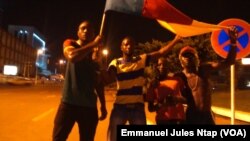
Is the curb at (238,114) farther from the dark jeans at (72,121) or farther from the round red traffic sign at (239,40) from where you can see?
the dark jeans at (72,121)

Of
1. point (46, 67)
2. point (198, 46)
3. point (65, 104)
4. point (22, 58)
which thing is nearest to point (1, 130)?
point (65, 104)

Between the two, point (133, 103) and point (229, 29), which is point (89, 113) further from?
point (229, 29)

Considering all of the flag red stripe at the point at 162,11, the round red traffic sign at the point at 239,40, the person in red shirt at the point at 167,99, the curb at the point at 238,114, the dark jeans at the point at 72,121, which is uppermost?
the flag red stripe at the point at 162,11

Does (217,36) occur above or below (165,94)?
above

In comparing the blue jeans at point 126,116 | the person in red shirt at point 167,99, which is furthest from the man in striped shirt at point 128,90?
the person in red shirt at point 167,99

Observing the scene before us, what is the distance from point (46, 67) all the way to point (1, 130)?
146 metres

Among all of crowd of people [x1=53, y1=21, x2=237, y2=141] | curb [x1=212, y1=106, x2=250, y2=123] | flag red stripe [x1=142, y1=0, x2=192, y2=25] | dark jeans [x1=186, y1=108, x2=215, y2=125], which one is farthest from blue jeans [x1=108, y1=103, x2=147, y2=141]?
curb [x1=212, y1=106, x2=250, y2=123]

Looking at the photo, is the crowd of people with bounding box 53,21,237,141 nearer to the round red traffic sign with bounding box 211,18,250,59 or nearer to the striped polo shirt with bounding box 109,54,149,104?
the striped polo shirt with bounding box 109,54,149,104

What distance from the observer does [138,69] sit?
17.9 feet

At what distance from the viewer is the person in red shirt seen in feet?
16.8

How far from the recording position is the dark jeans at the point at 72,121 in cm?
498

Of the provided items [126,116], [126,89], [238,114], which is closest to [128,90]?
[126,89]

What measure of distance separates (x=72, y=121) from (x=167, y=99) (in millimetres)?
1204

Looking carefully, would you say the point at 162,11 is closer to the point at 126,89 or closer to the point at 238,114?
the point at 126,89
